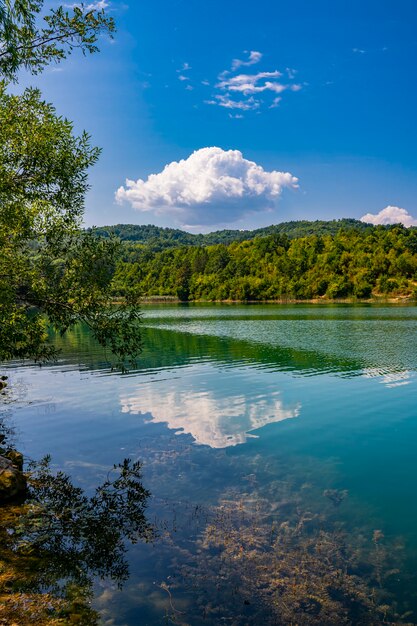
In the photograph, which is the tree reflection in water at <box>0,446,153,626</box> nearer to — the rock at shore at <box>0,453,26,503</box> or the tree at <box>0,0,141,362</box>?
the rock at shore at <box>0,453,26,503</box>

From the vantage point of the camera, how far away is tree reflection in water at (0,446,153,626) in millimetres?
9148

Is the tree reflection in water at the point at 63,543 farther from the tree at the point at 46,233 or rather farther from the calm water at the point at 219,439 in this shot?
the tree at the point at 46,233

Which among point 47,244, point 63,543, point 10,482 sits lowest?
point 63,543

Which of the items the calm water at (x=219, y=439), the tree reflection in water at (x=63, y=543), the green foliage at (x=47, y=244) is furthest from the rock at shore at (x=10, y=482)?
the green foliage at (x=47, y=244)

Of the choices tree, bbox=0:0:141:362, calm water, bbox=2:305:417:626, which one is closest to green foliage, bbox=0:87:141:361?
tree, bbox=0:0:141:362

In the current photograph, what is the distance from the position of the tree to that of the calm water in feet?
18.4

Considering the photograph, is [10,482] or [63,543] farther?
[10,482]

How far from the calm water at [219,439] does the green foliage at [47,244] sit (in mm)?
5729

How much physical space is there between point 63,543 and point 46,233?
1283 cm

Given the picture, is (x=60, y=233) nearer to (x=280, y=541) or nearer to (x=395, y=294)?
(x=280, y=541)

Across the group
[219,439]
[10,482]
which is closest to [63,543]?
[10,482]

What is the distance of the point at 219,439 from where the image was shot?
70.1 ft

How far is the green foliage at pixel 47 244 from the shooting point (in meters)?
16.8

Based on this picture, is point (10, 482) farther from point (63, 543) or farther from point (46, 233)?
point (46, 233)
